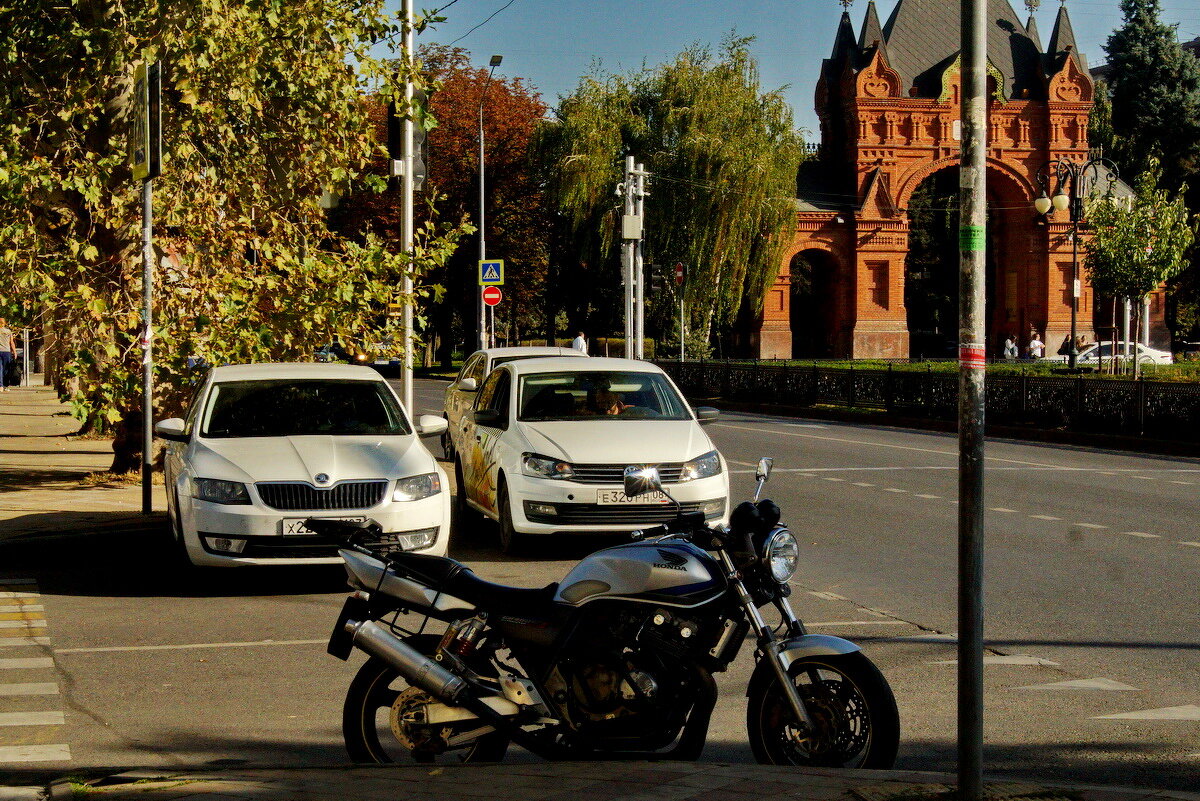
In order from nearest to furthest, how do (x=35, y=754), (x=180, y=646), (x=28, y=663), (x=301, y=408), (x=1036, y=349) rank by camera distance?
(x=35, y=754) < (x=28, y=663) < (x=180, y=646) < (x=301, y=408) < (x=1036, y=349)

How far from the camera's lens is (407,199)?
61.5ft

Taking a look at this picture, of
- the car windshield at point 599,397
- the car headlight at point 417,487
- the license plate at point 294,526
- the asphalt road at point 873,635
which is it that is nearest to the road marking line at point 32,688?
the asphalt road at point 873,635

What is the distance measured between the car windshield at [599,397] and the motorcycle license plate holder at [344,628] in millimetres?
6967

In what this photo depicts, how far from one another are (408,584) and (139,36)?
1132 cm

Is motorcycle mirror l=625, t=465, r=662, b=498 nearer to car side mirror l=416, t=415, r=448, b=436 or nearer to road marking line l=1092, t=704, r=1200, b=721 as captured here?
road marking line l=1092, t=704, r=1200, b=721

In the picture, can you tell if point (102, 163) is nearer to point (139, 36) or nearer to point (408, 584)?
point (139, 36)

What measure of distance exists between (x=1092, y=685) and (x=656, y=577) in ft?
10.2

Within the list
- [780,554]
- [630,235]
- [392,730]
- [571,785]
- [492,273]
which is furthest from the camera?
[630,235]

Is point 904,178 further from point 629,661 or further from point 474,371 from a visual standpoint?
point 629,661

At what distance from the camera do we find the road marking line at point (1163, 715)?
6.35m

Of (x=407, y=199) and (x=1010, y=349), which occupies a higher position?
(x=407, y=199)

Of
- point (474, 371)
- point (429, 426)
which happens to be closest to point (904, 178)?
point (474, 371)

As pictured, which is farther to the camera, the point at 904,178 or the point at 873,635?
the point at 904,178

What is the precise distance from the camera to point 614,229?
53562 mm
